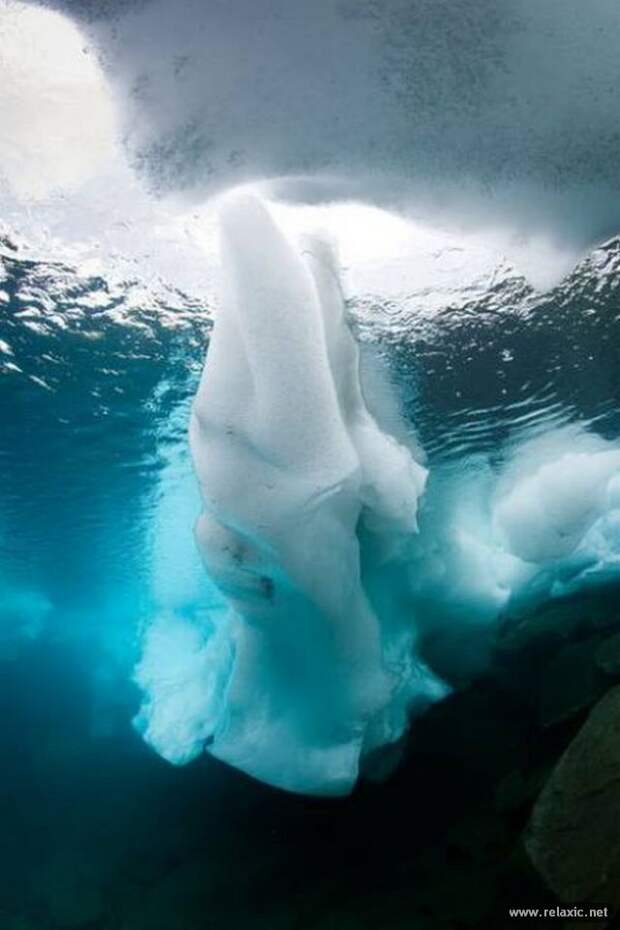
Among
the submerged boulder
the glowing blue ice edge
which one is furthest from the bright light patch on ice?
the submerged boulder

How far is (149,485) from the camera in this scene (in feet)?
38.1

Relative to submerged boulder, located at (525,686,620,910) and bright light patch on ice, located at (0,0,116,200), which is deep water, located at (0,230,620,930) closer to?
submerged boulder, located at (525,686,620,910)

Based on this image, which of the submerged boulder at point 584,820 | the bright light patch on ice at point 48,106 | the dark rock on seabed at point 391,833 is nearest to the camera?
the bright light patch on ice at point 48,106

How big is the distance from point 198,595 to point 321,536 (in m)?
12.6

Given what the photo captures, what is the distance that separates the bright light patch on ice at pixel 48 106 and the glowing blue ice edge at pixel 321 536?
41.7 inches

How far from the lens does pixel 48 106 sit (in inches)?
173

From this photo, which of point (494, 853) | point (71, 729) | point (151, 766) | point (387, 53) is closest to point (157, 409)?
point (387, 53)

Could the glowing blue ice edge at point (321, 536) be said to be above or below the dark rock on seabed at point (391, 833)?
above

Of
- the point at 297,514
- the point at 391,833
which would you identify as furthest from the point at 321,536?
the point at 391,833

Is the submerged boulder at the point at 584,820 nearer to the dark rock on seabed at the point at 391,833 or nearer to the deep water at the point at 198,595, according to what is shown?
the dark rock on seabed at the point at 391,833

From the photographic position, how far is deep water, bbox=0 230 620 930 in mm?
7082

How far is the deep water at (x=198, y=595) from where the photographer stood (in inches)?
279

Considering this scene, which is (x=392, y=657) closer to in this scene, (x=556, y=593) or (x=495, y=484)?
(x=495, y=484)

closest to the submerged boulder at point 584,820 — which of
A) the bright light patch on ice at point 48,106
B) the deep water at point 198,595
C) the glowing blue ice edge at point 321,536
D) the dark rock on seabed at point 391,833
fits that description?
the dark rock on seabed at point 391,833
